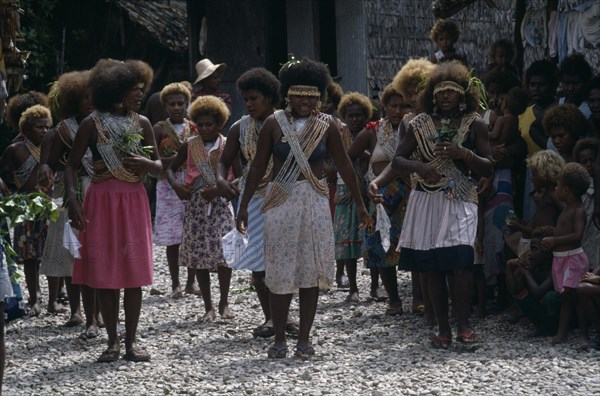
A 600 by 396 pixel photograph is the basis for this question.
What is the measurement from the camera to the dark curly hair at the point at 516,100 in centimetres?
1005

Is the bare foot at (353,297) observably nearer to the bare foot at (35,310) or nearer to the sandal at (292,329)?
the sandal at (292,329)

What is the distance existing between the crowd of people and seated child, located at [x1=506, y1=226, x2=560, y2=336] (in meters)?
0.01

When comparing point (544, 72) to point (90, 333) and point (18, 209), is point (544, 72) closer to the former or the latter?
point (90, 333)

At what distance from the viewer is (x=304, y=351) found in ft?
26.9

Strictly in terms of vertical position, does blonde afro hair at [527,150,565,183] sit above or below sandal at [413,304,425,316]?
above

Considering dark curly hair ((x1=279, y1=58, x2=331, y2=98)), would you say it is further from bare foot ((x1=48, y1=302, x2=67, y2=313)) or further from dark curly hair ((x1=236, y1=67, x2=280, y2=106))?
bare foot ((x1=48, y1=302, x2=67, y2=313))

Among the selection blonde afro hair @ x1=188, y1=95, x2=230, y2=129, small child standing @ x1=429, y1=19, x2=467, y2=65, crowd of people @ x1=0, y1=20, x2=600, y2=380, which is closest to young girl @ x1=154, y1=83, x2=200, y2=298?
crowd of people @ x1=0, y1=20, x2=600, y2=380

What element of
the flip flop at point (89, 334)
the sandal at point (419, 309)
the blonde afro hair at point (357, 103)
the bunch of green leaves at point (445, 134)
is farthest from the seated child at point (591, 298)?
the flip flop at point (89, 334)

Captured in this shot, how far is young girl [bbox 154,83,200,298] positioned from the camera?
11242 mm

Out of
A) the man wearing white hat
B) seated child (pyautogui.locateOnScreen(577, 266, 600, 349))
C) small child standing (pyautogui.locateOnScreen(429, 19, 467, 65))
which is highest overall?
small child standing (pyautogui.locateOnScreen(429, 19, 467, 65))

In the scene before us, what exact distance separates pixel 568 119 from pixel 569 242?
42.3 inches

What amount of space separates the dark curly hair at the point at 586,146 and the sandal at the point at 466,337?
1.60 metres

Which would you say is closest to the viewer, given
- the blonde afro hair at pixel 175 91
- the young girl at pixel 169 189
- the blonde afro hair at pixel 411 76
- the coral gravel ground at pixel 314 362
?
the coral gravel ground at pixel 314 362

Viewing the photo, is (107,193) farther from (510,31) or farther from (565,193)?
(510,31)
